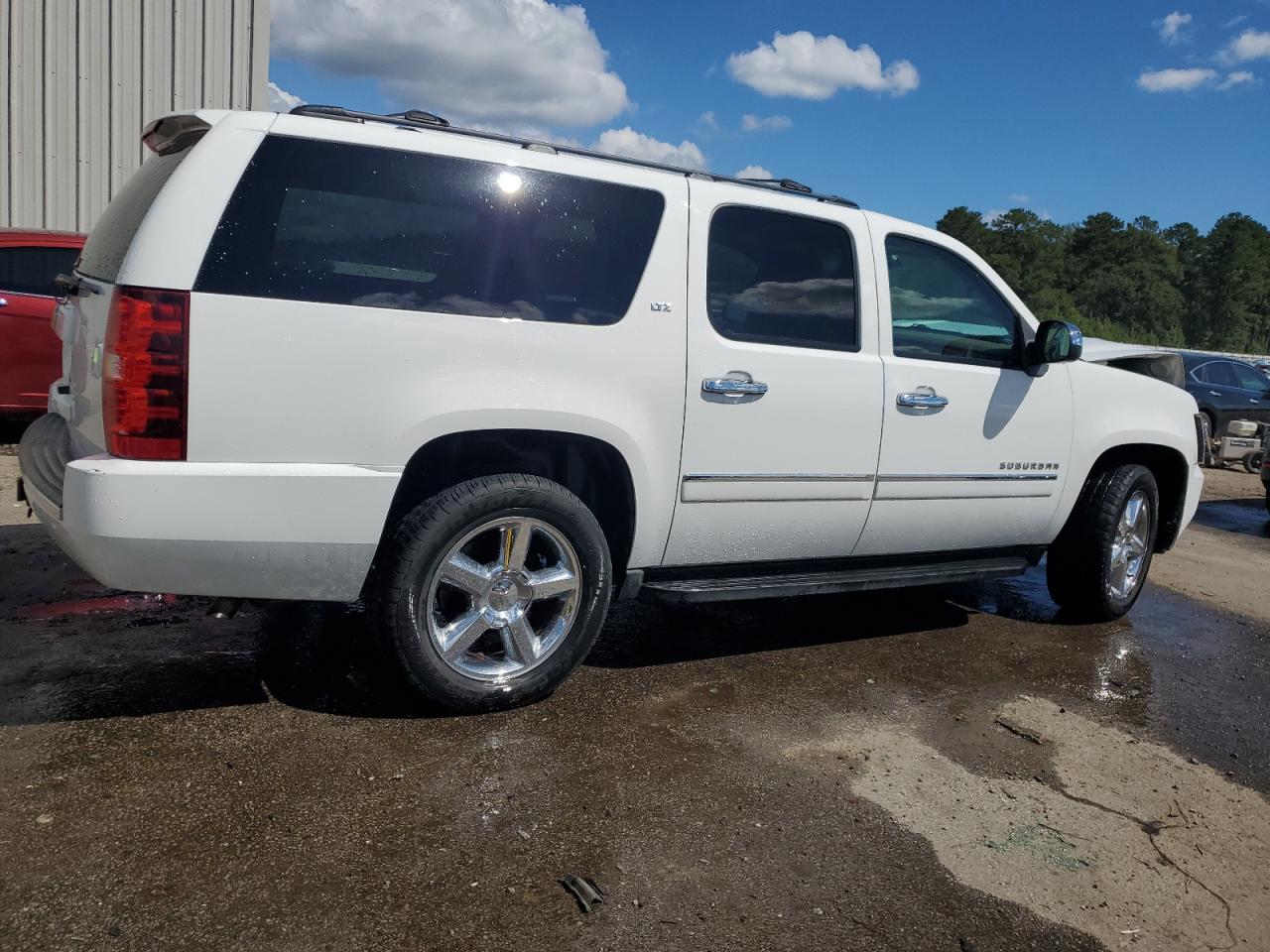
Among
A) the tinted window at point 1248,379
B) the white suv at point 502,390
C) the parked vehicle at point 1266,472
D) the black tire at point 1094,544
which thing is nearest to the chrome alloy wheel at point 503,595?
the white suv at point 502,390

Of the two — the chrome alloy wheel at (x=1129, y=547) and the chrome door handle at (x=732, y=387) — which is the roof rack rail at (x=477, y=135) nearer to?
the chrome door handle at (x=732, y=387)

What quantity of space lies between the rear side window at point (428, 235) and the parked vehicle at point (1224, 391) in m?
13.9

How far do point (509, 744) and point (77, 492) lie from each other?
1524 mm

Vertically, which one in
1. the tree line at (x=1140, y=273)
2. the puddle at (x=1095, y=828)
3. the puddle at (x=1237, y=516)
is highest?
the tree line at (x=1140, y=273)

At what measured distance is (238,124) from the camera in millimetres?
3174

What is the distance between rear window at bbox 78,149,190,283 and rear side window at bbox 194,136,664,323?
13.3 inches

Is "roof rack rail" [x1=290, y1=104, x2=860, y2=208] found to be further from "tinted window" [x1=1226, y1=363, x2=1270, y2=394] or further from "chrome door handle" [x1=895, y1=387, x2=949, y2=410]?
"tinted window" [x1=1226, y1=363, x2=1270, y2=394]

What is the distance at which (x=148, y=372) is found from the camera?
2947 mm

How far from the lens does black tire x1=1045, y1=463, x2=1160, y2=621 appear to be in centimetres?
531

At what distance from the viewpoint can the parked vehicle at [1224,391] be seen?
15.2 meters

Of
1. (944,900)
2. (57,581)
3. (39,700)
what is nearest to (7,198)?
(57,581)

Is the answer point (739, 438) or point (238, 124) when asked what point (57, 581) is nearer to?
point (238, 124)

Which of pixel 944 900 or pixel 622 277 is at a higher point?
pixel 622 277

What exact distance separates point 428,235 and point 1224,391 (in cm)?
1539
